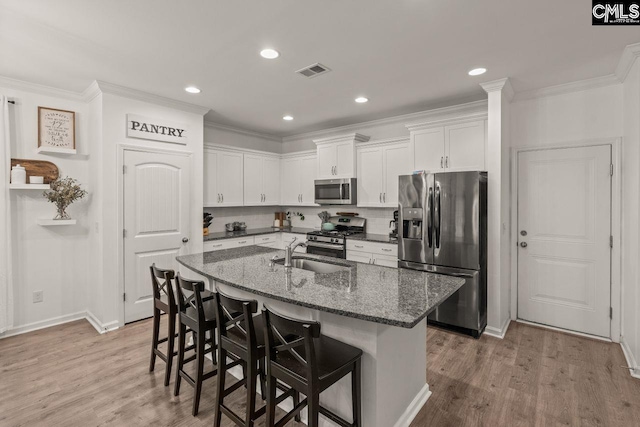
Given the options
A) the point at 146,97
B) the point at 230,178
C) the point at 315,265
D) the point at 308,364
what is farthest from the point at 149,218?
the point at 308,364

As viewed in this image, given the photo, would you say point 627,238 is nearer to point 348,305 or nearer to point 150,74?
point 348,305

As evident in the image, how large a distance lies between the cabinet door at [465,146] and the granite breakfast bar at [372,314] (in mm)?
1965

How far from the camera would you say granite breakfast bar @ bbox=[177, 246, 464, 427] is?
64.3 inches

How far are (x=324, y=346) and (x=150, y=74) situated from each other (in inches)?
120

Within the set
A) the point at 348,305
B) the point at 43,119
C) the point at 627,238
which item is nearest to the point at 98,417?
the point at 348,305

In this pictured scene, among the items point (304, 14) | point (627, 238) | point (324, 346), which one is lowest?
point (324, 346)

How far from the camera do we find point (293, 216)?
6.18 metres

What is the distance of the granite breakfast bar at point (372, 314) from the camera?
1633mm

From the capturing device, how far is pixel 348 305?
5.31 ft

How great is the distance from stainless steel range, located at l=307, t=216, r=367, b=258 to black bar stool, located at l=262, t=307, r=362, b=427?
2.77 metres

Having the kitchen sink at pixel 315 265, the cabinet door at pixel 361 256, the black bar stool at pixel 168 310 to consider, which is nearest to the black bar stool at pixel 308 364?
the kitchen sink at pixel 315 265

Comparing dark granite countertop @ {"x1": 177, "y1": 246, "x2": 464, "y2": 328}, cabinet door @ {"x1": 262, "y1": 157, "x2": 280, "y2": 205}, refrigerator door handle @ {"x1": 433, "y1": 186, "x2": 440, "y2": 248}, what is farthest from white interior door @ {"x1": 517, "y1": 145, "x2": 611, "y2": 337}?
cabinet door @ {"x1": 262, "y1": 157, "x2": 280, "y2": 205}

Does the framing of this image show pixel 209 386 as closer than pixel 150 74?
Yes

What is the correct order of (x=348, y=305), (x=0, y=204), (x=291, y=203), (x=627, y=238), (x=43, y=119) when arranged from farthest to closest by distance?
(x=291, y=203) → (x=43, y=119) → (x=0, y=204) → (x=627, y=238) → (x=348, y=305)
